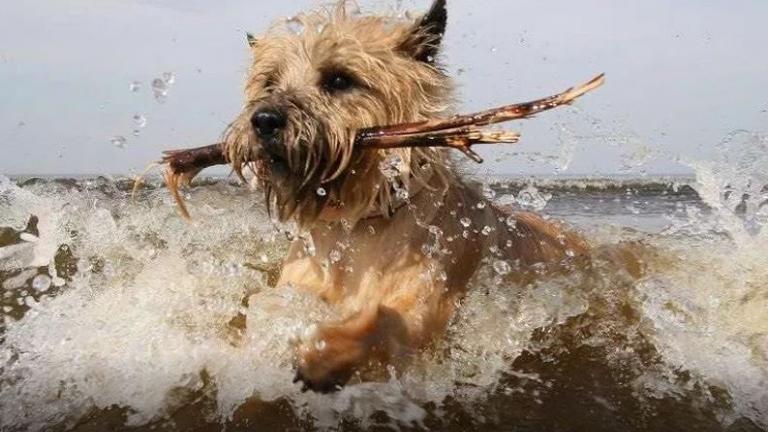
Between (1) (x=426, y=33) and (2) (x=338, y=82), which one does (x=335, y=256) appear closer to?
(2) (x=338, y=82)

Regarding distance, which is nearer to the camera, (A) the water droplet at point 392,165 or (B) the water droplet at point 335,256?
(A) the water droplet at point 392,165

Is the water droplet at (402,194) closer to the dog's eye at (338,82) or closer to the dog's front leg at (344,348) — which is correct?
the dog's eye at (338,82)

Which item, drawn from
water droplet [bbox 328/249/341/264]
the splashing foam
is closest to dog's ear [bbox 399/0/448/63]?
water droplet [bbox 328/249/341/264]

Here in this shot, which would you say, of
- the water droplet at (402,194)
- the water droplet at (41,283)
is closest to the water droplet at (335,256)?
the water droplet at (402,194)

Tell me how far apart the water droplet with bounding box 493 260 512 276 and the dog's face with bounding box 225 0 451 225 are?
2.46ft

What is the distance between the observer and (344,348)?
3.35 m

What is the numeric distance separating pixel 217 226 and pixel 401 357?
3.00 m

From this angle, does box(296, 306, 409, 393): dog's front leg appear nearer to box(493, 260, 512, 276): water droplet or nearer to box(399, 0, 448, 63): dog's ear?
box(493, 260, 512, 276): water droplet

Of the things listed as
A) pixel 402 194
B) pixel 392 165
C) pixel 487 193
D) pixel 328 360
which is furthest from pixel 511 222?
pixel 328 360

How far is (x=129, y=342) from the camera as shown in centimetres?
388

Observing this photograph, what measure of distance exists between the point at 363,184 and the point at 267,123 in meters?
0.66

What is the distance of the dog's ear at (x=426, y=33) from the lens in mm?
4410

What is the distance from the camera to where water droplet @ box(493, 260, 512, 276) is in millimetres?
4539

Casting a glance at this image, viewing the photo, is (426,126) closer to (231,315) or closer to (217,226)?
(231,315)
